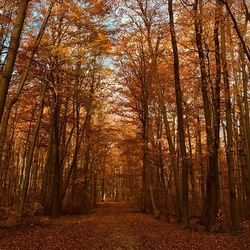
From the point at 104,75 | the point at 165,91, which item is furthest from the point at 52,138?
the point at 165,91

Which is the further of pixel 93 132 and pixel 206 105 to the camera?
pixel 93 132

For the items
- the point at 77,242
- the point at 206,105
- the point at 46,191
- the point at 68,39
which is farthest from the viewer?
the point at 46,191

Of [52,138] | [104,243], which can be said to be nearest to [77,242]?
[104,243]

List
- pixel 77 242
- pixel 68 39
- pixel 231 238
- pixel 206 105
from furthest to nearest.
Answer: pixel 68 39
pixel 206 105
pixel 231 238
pixel 77 242

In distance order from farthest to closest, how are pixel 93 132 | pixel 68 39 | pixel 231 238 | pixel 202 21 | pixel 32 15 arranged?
pixel 93 132 → pixel 68 39 → pixel 32 15 → pixel 202 21 → pixel 231 238

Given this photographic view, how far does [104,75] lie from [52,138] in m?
6.36

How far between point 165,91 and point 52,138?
932 cm

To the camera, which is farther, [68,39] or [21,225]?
[68,39]

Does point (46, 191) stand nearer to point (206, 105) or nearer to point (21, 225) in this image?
point (21, 225)

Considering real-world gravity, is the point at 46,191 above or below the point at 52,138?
below

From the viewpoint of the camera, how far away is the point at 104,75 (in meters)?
19.2

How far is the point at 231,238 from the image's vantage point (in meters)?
8.85

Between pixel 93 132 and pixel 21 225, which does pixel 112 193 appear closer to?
pixel 93 132

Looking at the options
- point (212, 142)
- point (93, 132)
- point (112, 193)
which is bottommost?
point (112, 193)
